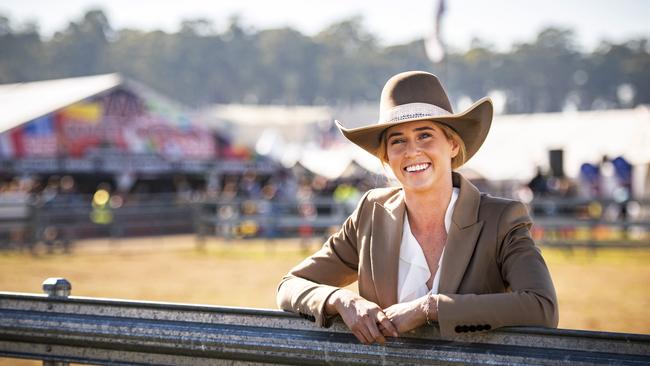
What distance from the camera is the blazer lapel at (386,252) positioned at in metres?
2.70

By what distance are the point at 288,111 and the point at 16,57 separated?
56.9 m

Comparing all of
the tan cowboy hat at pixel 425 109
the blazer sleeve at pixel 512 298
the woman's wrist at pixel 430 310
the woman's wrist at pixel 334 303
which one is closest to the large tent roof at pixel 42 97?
the tan cowboy hat at pixel 425 109

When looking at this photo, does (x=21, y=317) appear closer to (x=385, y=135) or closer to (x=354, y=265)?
(x=354, y=265)

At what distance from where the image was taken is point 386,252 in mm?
2717

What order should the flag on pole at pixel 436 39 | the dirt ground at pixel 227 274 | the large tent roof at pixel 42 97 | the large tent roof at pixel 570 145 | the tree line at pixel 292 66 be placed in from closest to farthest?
the dirt ground at pixel 227 274
the flag on pole at pixel 436 39
the large tent roof at pixel 42 97
the large tent roof at pixel 570 145
the tree line at pixel 292 66

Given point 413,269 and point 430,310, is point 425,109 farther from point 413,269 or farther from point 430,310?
point 430,310

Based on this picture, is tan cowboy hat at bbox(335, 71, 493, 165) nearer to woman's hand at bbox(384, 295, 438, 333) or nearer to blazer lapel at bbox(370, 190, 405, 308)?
blazer lapel at bbox(370, 190, 405, 308)

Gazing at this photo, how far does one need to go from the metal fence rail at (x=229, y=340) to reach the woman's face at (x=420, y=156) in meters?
0.59

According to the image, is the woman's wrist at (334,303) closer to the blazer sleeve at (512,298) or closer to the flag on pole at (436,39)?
the blazer sleeve at (512,298)

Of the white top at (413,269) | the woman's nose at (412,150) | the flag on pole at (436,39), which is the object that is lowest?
the white top at (413,269)

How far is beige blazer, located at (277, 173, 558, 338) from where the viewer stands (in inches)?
89.9

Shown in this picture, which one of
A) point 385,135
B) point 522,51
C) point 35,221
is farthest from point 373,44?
point 385,135

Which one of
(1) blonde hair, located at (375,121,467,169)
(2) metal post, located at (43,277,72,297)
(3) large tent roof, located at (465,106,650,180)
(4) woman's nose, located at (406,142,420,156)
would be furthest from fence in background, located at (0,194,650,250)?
(2) metal post, located at (43,277,72,297)

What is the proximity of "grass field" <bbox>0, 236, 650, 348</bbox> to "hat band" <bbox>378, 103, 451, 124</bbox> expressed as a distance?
18.9ft
